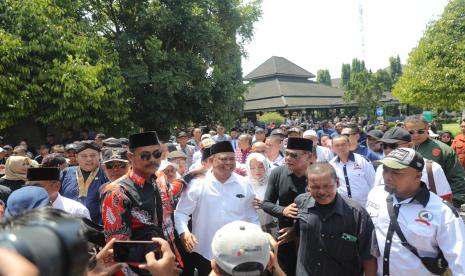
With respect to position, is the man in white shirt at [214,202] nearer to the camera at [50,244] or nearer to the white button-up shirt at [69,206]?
the white button-up shirt at [69,206]

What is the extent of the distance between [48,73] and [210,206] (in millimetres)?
10417

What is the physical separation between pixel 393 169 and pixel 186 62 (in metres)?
14.6

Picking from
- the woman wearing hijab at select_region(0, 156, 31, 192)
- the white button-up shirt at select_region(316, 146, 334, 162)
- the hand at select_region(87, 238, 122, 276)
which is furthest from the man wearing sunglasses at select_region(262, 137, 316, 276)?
the woman wearing hijab at select_region(0, 156, 31, 192)

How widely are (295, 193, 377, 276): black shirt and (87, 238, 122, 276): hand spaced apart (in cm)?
158

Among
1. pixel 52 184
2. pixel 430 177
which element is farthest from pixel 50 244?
pixel 430 177

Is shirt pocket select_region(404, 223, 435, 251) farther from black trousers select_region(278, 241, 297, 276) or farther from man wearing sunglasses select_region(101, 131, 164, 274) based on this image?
man wearing sunglasses select_region(101, 131, 164, 274)

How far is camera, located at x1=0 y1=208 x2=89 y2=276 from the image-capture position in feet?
2.74

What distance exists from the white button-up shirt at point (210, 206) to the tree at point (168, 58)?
11777 mm

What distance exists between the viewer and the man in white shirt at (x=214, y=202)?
153 inches

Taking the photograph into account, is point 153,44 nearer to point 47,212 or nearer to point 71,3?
point 71,3

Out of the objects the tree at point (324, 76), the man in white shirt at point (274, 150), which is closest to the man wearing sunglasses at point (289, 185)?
the man in white shirt at point (274, 150)

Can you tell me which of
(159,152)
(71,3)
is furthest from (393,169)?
(71,3)

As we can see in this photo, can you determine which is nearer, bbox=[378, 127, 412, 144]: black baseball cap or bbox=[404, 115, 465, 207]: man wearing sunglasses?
bbox=[404, 115, 465, 207]: man wearing sunglasses

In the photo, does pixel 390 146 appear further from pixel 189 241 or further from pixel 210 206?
pixel 189 241
